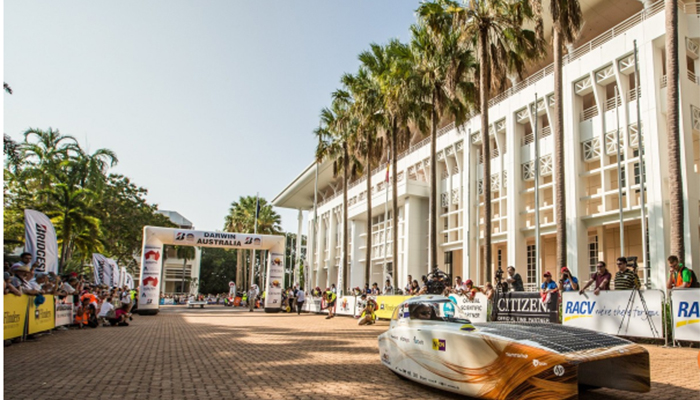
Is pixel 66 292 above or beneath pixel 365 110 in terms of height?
beneath

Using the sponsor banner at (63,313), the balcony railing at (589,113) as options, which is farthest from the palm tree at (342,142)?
the sponsor banner at (63,313)

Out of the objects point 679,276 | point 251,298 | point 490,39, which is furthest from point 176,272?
point 679,276

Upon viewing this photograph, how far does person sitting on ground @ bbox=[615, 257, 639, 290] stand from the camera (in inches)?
455

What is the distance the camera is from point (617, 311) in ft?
38.8

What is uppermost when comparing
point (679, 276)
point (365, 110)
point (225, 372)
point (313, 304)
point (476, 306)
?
point (365, 110)

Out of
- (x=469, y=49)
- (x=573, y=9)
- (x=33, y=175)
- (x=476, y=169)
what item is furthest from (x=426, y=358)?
(x=33, y=175)

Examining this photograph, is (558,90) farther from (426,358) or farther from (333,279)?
(333,279)

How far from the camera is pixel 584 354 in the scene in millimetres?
5172

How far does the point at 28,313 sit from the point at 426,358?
10.6m

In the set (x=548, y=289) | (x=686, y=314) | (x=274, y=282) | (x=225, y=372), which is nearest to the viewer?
(x=225, y=372)

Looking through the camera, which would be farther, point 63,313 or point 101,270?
point 101,270

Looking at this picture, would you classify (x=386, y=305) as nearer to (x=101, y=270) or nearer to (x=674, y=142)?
(x=674, y=142)

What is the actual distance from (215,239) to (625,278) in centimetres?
2525

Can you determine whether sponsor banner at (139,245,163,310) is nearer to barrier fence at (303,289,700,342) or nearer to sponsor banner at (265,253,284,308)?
sponsor banner at (265,253,284,308)
